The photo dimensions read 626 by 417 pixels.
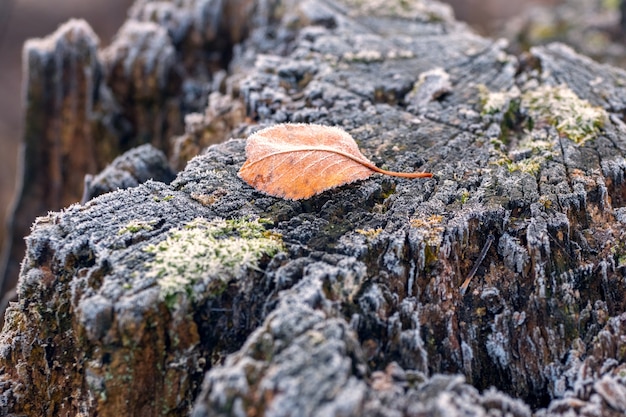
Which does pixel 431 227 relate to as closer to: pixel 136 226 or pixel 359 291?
pixel 359 291

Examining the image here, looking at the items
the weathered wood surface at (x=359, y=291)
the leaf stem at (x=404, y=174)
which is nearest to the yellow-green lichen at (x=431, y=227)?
the weathered wood surface at (x=359, y=291)

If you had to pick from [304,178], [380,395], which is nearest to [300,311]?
[380,395]

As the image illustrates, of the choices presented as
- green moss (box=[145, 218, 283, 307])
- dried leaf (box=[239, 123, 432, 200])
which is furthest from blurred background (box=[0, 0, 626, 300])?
green moss (box=[145, 218, 283, 307])

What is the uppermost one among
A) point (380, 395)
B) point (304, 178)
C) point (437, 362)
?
point (304, 178)

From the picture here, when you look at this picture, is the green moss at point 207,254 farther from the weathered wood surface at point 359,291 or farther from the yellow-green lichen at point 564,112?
the yellow-green lichen at point 564,112

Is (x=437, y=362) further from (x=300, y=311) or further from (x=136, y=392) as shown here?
(x=136, y=392)
